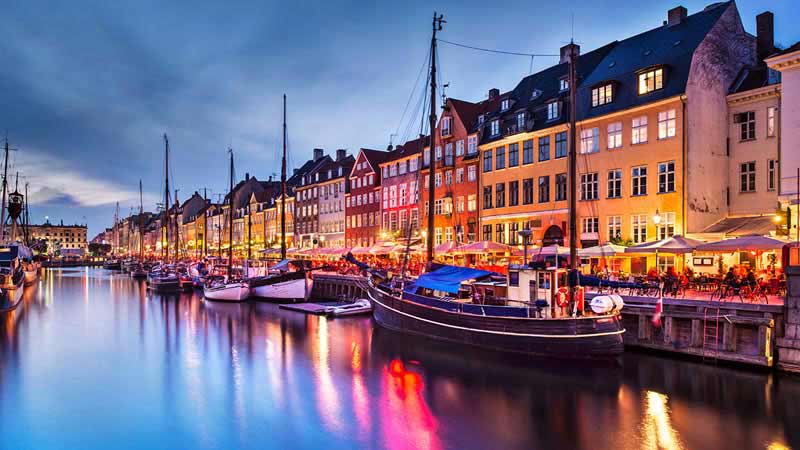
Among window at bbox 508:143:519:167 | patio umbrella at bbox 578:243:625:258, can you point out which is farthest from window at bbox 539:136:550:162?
patio umbrella at bbox 578:243:625:258

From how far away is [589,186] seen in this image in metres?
37.8

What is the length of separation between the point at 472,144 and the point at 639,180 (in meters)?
17.4

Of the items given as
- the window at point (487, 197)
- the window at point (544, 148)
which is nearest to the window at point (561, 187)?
the window at point (544, 148)

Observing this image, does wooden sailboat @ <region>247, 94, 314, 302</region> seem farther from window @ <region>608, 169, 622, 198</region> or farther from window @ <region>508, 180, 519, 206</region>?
window @ <region>608, 169, 622, 198</region>

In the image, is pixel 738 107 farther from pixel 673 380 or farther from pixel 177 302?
pixel 177 302

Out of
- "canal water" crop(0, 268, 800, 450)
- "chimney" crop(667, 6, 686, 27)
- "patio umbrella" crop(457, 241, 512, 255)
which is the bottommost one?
"canal water" crop(0, 268, 800, 450)

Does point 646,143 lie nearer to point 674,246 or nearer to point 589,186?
point 589,186

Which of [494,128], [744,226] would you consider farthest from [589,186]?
[494,128]

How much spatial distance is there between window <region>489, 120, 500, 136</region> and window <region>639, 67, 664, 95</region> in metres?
13.5

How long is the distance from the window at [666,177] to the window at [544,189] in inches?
337

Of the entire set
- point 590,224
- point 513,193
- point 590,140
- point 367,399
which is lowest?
point 367,399

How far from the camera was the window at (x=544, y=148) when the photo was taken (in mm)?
40787

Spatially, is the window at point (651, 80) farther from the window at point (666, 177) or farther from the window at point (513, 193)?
the window at point (513, 193)

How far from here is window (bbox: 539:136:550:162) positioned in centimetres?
4079
